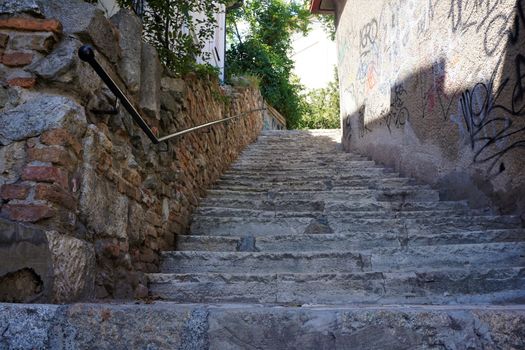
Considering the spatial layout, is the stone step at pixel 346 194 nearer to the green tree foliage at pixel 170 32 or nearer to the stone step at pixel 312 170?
the stone step at pixel 312 170

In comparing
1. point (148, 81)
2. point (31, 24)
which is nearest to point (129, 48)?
point (148, 81)

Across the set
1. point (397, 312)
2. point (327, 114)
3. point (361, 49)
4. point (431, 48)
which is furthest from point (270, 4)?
point (397, 312)

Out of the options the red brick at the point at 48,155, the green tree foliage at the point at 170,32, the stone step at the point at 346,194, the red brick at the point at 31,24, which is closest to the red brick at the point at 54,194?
the red brick at the point at 48,155

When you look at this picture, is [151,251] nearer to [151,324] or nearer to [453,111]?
[151,324]

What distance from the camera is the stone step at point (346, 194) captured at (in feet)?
14.2

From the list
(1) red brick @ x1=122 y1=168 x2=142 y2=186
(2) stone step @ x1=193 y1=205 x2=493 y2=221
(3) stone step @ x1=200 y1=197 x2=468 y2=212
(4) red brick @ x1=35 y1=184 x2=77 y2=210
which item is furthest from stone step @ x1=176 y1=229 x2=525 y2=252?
(4) red brick @ x1=35 y1=184 x2=77 y2=210

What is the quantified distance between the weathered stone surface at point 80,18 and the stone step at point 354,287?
54.6 inches

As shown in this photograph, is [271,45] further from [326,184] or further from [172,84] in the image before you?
[172,84]

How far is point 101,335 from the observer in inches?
58.7

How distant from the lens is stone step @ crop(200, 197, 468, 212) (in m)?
4.00

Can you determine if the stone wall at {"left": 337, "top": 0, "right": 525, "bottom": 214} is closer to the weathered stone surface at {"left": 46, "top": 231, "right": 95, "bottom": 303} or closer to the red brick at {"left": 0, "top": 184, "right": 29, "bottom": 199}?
the weathered stone surface at {"left": 46, "top": 231, "right": 95, "bottom": 303}

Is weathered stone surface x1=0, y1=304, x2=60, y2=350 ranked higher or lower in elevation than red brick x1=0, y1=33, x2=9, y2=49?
lower

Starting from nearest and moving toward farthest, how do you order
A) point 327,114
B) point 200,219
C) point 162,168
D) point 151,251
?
1. point 151,251
2. point 162,168
3. point 200,219
4. point 327,114

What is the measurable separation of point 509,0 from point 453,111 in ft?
3.51
